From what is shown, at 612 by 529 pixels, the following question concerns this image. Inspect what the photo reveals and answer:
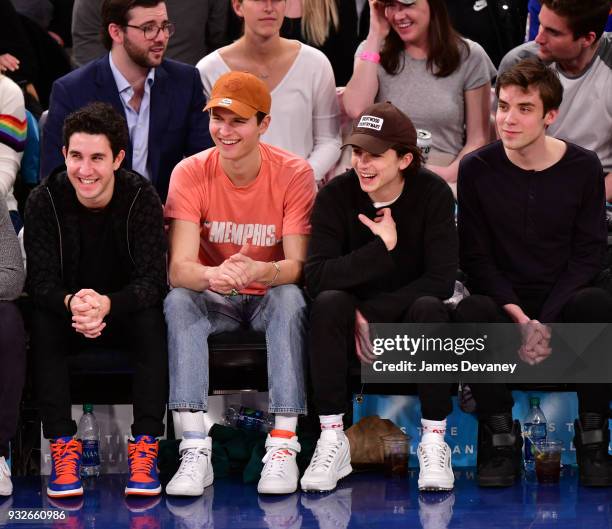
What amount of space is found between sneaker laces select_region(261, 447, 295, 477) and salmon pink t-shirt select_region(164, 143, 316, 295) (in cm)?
67

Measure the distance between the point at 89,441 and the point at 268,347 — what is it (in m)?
0.81

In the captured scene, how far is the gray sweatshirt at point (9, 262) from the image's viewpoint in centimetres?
418

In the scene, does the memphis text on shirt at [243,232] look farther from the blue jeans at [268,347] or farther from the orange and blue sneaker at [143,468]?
the orange and blue sneaker at [143,468]

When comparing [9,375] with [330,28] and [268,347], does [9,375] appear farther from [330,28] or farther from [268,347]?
[330,28]

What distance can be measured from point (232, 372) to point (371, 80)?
1454 mm

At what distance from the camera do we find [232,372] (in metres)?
4.70

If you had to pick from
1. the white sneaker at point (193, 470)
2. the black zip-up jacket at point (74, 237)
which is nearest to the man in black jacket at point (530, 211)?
the white sneaker at point (193, 470)

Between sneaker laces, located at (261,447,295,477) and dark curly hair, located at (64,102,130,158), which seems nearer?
sneaker laces, located at (261,447,295,477)

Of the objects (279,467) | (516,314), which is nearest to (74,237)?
(279,467)

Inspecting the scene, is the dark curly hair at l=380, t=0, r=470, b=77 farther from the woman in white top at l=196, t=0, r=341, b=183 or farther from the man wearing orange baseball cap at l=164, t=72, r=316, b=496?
the man wearing orange baseball cap at l=164, t=72, r=316, b=496

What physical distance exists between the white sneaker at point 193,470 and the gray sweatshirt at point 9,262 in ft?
2.66

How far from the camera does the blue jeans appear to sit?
4.14 m

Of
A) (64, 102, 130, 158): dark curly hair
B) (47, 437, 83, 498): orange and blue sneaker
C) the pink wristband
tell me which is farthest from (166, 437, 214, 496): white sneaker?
the pink wristband

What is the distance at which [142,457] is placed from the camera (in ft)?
13.4
